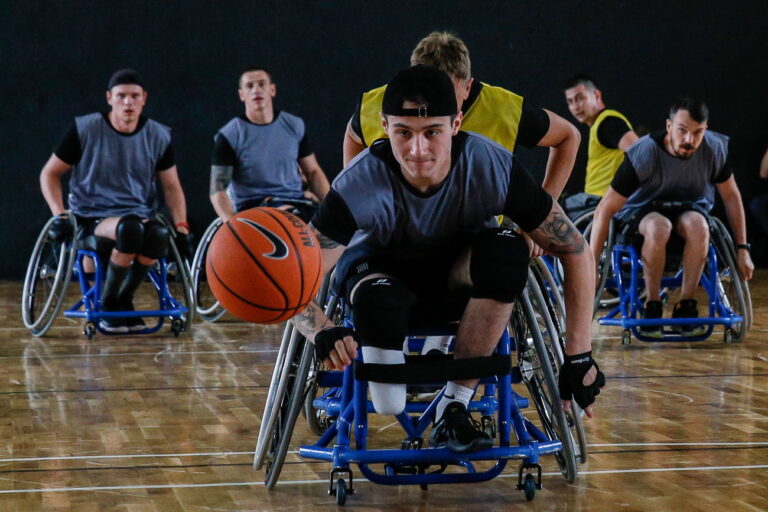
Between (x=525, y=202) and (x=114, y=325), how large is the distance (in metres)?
3.36

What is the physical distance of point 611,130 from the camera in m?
6.28

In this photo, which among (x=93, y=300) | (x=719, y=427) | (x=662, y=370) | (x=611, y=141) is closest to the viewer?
(x=719, y=427)

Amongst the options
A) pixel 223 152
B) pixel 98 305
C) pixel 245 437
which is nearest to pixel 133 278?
pixel 98 305

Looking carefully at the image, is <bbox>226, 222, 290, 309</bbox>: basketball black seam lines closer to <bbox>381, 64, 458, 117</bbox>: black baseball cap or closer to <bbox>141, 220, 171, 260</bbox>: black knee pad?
<bbox>381, 64, 458, 117</bbox>: black baseball cap

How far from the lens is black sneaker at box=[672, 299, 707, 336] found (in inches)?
191

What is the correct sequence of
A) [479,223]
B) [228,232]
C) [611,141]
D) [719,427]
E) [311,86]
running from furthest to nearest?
[311,86]
[611,141]
[719,427]
[479,223]
[228,232]

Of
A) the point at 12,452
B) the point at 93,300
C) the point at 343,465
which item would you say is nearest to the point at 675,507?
the point at 343,465

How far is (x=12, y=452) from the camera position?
2.83m

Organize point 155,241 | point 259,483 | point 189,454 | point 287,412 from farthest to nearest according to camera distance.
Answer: point 155,241
point 189,454
point 259,483
point 287,412

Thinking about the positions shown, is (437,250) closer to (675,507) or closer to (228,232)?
(228,232)

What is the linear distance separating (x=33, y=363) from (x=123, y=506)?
224 cm

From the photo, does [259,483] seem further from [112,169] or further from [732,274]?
[112,169]

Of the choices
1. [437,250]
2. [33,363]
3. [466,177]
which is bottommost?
[33,363]

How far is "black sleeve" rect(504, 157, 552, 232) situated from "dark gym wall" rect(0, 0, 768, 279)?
5.74 m
